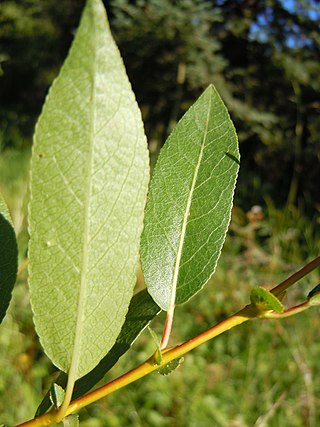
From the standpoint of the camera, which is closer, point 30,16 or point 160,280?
point 160,280

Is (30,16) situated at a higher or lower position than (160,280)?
lower

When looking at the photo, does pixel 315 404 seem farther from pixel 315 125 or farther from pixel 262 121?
pixel 262 121

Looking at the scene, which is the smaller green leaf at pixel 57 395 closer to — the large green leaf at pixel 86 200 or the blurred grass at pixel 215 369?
the large green leaf at pixel 86 200

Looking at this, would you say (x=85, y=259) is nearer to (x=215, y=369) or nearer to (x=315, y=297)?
(x=315, y=297)

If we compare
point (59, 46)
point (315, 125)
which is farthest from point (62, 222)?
point (59, 46)

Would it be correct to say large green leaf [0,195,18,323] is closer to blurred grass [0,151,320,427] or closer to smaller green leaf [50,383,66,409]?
smaller green leaf [50,383,66,409]

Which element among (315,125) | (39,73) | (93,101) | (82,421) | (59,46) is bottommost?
(39,73)

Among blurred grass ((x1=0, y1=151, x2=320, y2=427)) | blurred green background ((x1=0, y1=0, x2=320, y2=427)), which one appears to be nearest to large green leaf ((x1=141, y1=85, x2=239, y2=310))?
blurred green background ((x1=0, y1=0, x2=320, y2=427))
